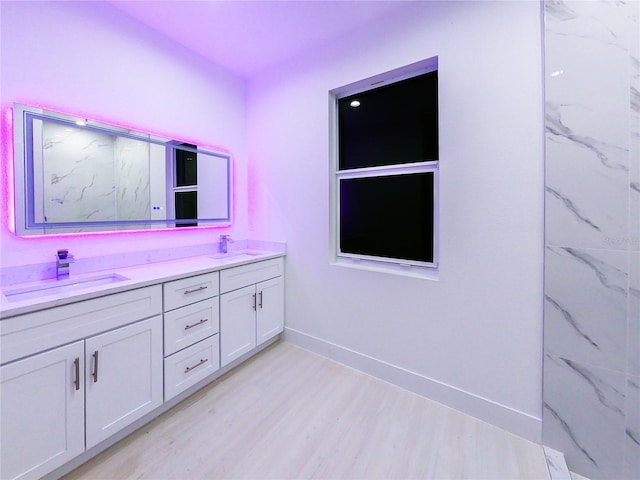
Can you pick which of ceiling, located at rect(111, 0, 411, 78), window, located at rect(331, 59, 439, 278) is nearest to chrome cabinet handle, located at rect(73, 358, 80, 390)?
window, located at rect(331, 59, 439, 278)

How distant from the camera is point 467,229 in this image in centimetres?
167

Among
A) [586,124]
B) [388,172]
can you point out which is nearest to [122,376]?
[388,172]

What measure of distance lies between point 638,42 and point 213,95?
278 cm

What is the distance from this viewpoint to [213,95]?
249 centimetres

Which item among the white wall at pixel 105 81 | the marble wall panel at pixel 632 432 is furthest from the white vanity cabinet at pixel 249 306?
the marble wall panel at pixel 632 432

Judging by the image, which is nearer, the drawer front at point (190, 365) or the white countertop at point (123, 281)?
the white countertop at point (123, 281)

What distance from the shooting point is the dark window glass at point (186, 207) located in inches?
88.4

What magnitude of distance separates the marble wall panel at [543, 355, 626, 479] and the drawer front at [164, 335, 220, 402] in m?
2.04

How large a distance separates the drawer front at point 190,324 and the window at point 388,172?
1068 mm

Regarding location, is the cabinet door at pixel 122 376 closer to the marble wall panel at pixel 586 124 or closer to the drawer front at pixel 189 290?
the drawer front at pixel 189 290

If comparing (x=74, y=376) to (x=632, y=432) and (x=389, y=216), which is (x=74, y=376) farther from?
(x=632, y=432)

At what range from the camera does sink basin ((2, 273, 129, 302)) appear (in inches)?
54.1

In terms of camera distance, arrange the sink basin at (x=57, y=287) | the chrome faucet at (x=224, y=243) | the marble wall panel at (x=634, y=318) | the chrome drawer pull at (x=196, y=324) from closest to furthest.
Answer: the marble wall panel at (x=634, y=318) → the sink basin at (x=57, y=287) → the chrome drawer pull at (x=196, y=324) → the chrome faucet at (x=224, y=243)

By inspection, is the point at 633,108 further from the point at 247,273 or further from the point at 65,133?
the point at 65,133
